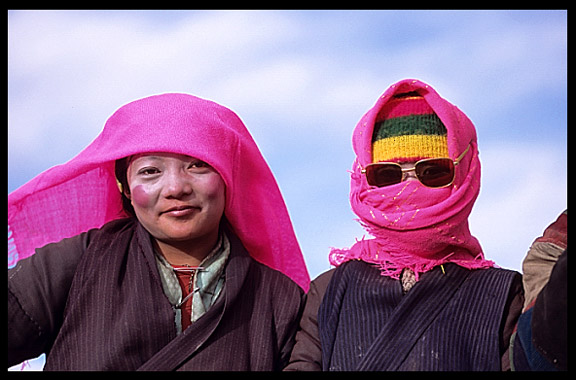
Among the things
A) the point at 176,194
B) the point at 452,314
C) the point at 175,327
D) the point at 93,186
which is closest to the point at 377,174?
the point at 452,314

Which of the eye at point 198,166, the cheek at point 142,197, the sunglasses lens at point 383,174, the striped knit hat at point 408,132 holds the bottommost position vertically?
the cheek at point 142,197

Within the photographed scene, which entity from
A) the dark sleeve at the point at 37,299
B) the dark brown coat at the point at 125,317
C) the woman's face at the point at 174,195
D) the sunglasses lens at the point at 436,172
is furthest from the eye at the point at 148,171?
the sunglasses lens at the point at 436,172

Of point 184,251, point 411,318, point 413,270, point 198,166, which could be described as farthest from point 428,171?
point 184,251

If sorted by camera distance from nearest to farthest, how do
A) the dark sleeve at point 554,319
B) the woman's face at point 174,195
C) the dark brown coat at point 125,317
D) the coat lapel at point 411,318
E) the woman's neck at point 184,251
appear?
the dark sleeve at point 554,319, the coat lapel at point 411,318, the dark brown coat at point 125,317, the woman's face at point 174,195, the woman's neck at point 184,251

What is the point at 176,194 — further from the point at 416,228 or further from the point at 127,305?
the point at 416,228

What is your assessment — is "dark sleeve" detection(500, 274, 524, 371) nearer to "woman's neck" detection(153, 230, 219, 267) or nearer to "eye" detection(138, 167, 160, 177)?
"woman's neck" detection(153, 230, 219, 267)

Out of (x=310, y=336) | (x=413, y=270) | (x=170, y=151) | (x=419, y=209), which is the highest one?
(x=170, y=151)

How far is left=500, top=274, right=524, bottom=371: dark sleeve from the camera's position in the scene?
2889 mm

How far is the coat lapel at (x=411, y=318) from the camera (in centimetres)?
286

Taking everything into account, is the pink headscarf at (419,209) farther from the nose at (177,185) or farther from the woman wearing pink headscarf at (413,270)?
the nose at (177,185)

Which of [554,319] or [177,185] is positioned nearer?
[554,319]

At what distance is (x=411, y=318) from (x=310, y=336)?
1.45ft

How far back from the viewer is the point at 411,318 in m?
2.96

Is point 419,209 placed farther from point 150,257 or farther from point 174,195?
point 150,257
